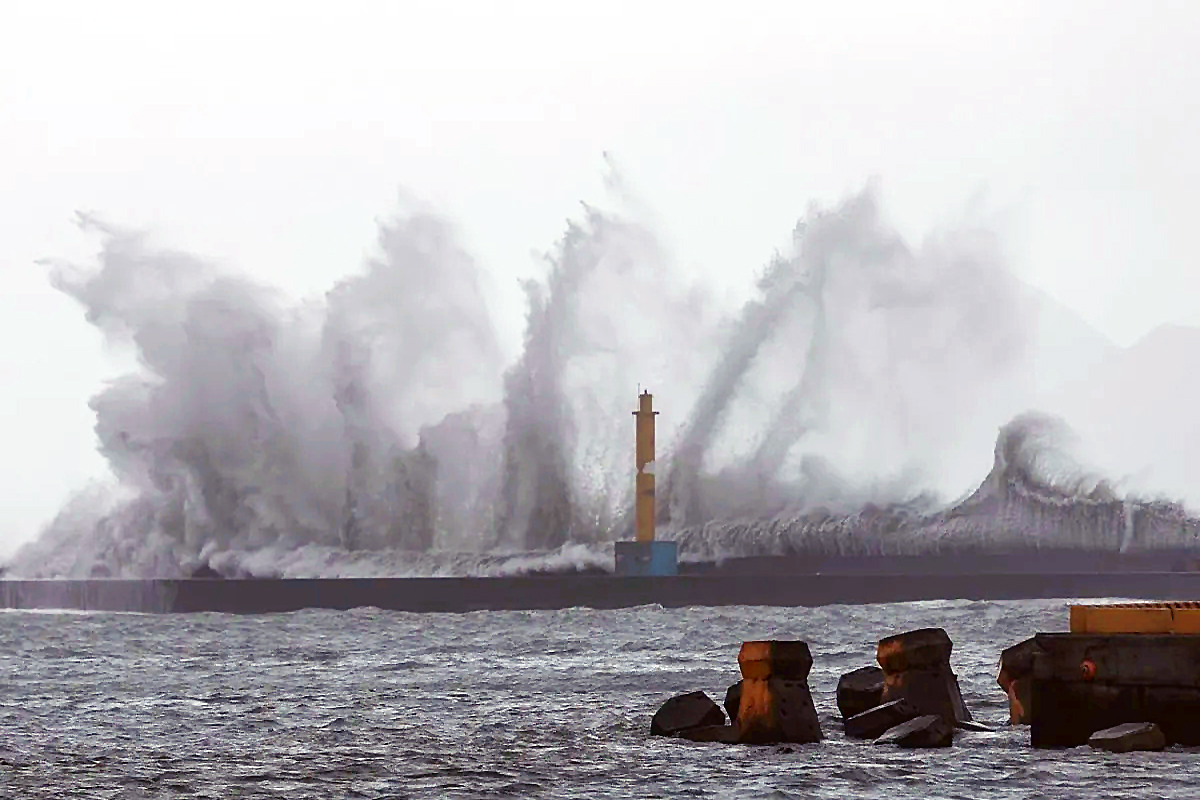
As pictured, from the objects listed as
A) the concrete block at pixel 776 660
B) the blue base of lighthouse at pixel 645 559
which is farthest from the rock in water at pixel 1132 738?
the blue base of lighthouse at pixel 645 559

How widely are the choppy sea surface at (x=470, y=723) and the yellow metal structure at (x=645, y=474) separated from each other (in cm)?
1651

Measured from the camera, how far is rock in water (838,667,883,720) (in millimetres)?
21125

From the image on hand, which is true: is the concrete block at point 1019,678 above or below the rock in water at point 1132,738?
above

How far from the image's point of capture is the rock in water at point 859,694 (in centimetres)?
2112

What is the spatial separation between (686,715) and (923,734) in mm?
2539

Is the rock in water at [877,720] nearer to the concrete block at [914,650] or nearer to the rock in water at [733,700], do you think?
the concrete block at [914,650]

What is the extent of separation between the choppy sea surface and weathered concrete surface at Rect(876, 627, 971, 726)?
1.92 ft

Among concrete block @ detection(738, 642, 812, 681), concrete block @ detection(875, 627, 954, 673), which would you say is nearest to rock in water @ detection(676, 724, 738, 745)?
concrete block @ detection(738, 642, 812, 681)

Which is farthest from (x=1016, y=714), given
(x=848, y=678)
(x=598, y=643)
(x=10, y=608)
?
(x=10, y=608)

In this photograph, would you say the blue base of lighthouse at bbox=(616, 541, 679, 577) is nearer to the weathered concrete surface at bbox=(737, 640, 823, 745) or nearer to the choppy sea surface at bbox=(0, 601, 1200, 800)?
the choppy sea surface at bbox=(0, 601, 1200, 800)

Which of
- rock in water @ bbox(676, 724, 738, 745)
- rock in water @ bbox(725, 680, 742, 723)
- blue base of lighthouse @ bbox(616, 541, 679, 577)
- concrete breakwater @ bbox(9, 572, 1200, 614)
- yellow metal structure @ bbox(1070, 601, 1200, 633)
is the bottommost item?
rock in water @ bbox(676, 724, 738, 745)

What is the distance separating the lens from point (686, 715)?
20.0 meters

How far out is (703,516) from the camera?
66062 millimetres

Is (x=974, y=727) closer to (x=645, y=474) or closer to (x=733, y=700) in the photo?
(x=733, y=700)
